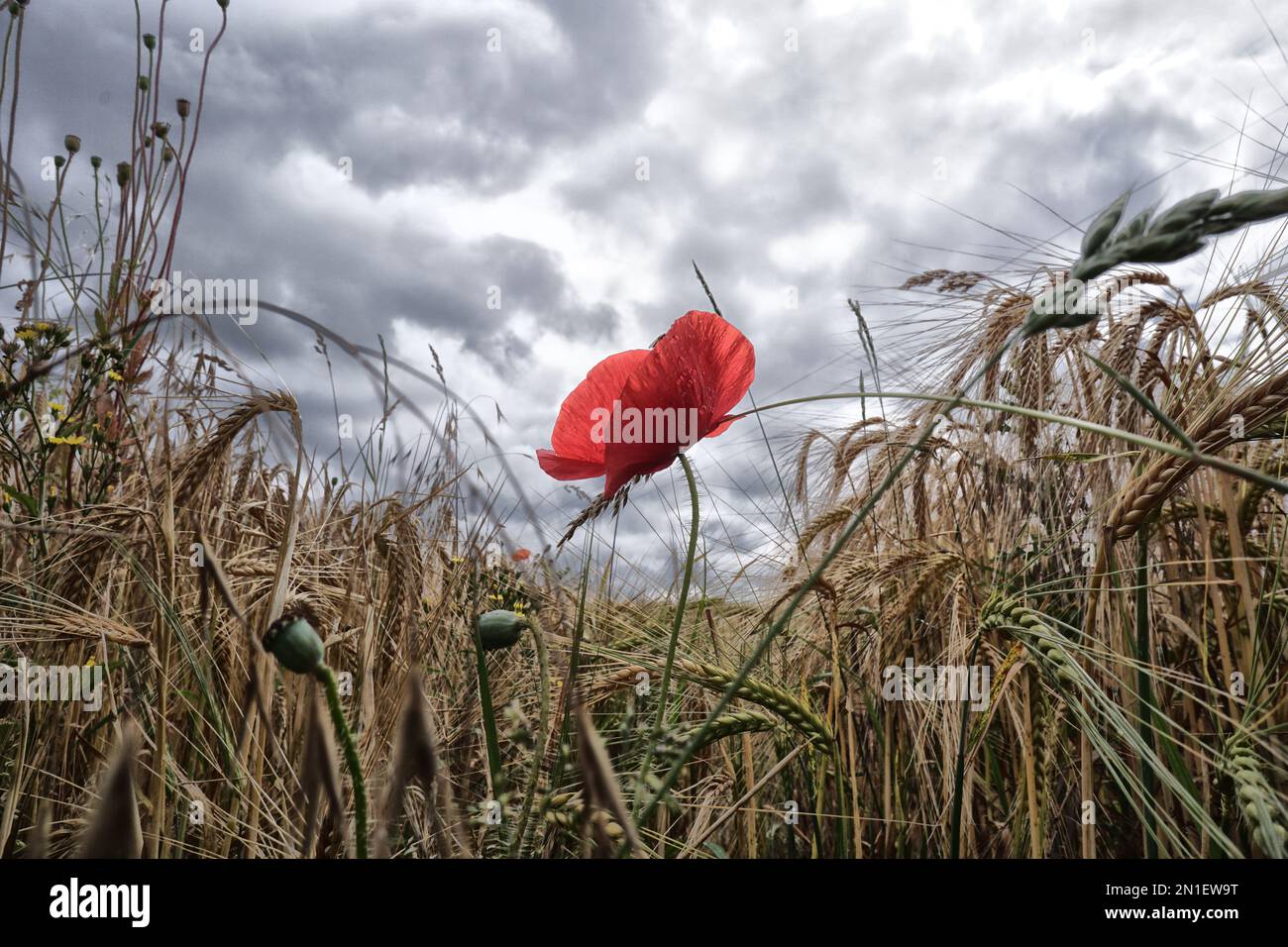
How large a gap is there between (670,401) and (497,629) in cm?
29

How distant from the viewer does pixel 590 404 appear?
0.80m

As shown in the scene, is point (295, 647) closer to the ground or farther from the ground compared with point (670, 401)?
closer to the ground

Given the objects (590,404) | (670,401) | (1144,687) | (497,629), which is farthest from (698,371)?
(1144,687)

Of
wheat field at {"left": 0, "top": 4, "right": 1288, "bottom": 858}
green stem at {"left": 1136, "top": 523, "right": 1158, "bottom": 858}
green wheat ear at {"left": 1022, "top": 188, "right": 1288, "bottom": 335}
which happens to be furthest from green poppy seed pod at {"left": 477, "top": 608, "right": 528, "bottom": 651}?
green stem at {"left": 1136, "top": 523, "right": 1158, "bottom": 858}

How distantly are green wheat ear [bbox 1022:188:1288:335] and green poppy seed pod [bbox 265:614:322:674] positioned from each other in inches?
13.8

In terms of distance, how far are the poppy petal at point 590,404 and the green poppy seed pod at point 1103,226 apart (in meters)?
0.44

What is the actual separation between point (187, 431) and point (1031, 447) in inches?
73.7

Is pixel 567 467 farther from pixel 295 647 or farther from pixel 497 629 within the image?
pixel 295 647

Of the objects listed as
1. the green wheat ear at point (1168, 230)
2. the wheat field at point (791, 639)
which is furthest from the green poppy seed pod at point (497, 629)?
the green wheat ear at point (1168, 230)

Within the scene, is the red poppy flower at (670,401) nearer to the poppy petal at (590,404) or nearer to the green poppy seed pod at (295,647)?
the poppy petal at (590,404)

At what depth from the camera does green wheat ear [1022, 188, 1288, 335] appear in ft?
1.10

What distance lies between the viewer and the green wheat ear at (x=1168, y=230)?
34 centimetres
